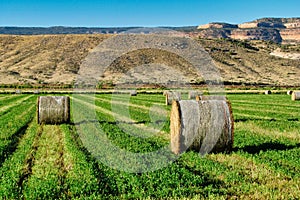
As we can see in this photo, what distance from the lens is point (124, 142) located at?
15.5 m

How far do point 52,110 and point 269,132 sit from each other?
37.0ft

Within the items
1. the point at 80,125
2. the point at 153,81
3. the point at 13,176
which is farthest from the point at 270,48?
the point at 13,176

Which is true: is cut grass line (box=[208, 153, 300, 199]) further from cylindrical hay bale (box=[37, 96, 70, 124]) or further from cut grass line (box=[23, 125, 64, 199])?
cylindrical hay bale (box=[37, 96, 70, 124])

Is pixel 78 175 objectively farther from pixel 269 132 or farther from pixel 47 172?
pixel 269 132

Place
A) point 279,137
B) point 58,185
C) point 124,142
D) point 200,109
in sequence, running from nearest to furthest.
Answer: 1. point 58,185
2. point 200,109
3. point 124,142
4. point 279,137

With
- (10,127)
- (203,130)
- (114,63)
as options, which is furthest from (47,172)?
(114,63)

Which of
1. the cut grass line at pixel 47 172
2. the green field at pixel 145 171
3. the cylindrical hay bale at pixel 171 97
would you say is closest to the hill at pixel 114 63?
the cylindrical hay bale at pixel 171 97

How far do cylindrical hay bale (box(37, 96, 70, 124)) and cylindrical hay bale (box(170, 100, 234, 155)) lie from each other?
983 centimetres

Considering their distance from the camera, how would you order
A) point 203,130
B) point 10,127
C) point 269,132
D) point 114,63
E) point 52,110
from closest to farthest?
point 203,130
point 269,132
point 10,127
point 52,110
point 114,63

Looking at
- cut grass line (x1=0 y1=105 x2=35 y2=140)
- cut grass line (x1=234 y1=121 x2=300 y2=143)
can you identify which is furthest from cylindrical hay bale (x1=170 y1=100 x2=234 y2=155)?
cut grass line (x1=0 y1=105 x2=35 y2=140)

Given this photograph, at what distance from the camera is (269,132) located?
18.4 metres

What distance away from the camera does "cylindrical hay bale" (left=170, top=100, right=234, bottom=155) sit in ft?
43.4

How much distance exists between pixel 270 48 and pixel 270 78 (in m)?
52.5

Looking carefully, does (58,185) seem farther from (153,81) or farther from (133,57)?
(133,57)
